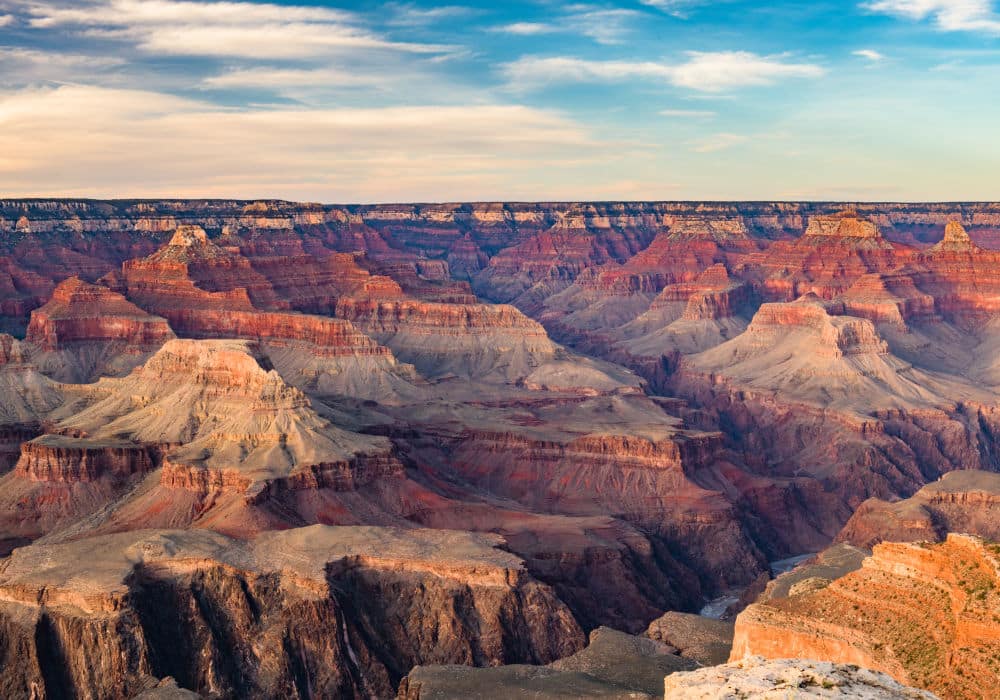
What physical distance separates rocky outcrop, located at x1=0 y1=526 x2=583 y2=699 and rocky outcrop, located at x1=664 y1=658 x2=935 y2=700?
44.0m

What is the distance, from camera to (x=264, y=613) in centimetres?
9131

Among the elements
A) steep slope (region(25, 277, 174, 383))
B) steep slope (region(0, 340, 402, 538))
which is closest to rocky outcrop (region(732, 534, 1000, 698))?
steep slope (region(0, 340, 402, 538))

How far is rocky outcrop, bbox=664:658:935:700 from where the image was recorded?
45469 mm

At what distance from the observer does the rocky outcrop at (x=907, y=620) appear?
5928cm

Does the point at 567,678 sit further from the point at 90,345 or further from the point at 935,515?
the point at 90,345

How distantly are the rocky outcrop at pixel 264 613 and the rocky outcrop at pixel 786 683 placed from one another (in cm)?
4400

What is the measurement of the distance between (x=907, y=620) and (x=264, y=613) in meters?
46.1

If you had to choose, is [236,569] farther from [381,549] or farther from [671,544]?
[671,544]

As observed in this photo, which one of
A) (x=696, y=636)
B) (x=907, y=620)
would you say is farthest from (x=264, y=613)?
(x=907, y=620)

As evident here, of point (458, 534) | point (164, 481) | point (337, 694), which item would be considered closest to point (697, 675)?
point (337, 694)

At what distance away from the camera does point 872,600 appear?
66.4m

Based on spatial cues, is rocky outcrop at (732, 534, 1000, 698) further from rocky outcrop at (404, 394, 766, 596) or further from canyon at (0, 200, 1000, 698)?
rocky outcrop at (404, 394, 766, 596)

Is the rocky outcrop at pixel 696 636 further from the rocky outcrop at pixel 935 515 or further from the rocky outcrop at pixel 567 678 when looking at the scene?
the rocky outcrop at pixel 935 515

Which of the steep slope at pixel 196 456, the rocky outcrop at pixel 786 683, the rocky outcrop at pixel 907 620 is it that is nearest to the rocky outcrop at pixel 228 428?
the steep slope at pixel 196 456
